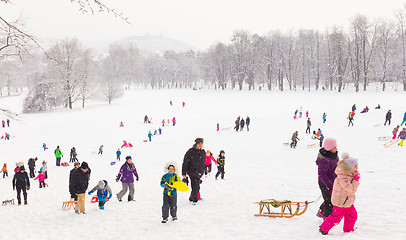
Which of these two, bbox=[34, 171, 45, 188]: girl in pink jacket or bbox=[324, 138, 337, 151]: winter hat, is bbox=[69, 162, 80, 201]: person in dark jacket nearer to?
bbox=[34, 171, 45, 188]: girl in pink jacket

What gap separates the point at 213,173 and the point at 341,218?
930 centimetres

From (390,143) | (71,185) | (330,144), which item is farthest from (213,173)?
(390,143)

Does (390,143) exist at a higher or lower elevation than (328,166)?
lower

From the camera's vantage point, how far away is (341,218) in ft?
16.2

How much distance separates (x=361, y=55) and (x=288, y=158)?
45.0m

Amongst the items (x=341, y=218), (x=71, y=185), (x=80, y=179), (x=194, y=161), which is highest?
(x=194, y=161)

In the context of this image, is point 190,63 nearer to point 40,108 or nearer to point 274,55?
point 274,55

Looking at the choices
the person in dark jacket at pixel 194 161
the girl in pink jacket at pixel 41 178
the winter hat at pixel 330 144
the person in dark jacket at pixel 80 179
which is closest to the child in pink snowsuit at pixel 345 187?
the winter hat at pixel 330 144

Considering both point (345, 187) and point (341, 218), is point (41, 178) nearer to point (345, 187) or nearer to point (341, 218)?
point (341, 218)

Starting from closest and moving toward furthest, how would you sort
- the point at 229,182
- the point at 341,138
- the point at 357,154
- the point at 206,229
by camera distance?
the point at 206,229
the point at 229,182
the point at 357,154
the point at 341,138

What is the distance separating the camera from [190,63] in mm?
91812

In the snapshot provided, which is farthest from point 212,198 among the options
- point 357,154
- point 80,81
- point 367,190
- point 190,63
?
point 190,63

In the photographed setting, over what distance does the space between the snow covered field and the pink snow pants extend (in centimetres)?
17

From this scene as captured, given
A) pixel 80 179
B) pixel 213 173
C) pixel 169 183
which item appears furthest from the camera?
pixel 213 173
